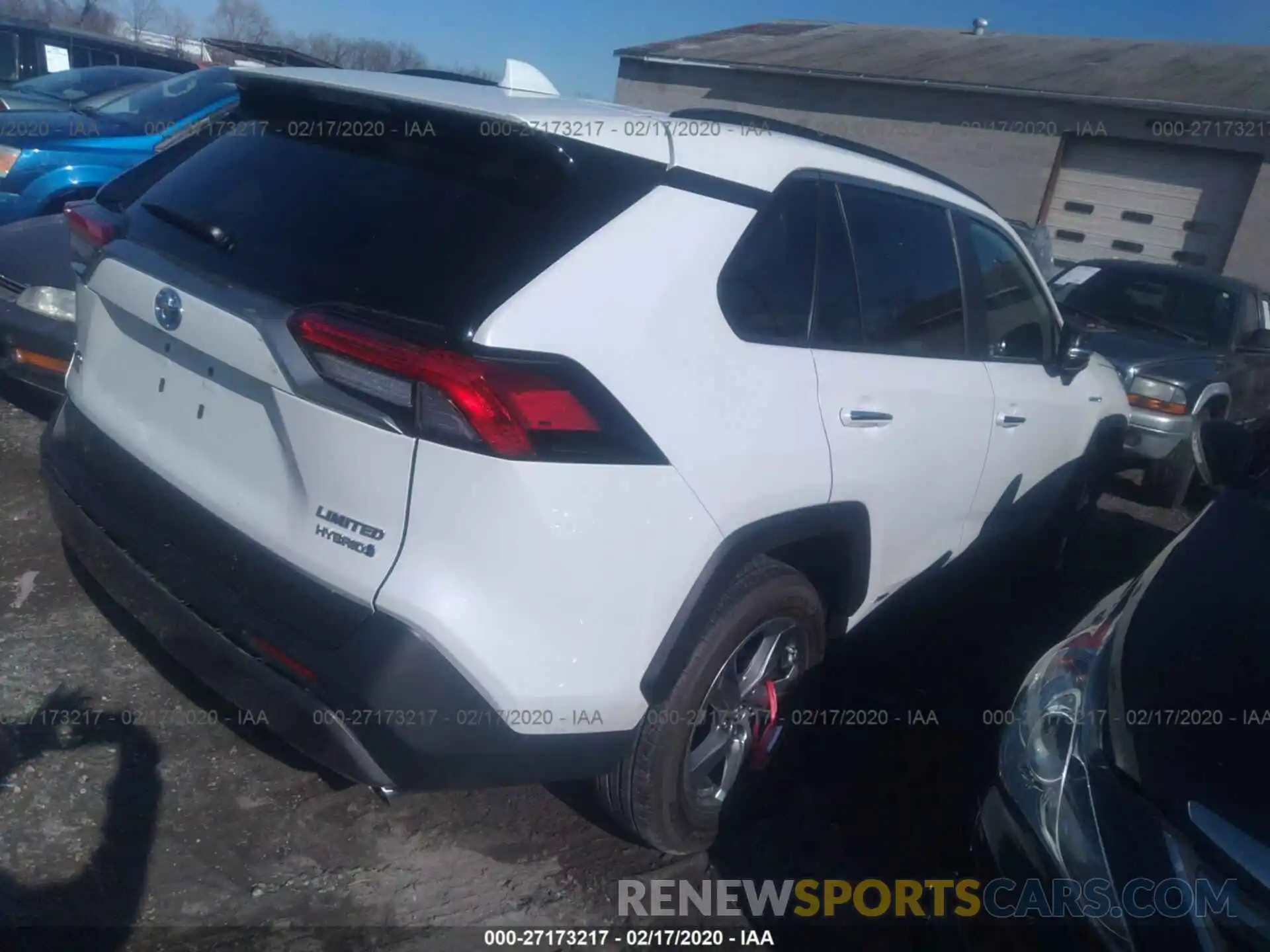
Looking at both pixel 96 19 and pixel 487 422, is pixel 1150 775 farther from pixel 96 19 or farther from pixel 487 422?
pixel 96 19

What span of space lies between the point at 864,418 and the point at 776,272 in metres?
0.52

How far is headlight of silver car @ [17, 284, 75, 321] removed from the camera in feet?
14.7

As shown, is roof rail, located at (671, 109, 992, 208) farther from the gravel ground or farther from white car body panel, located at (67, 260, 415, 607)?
the gravel ground

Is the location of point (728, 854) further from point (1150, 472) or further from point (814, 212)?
point (1150, 472)

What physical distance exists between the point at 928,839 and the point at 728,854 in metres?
0.68

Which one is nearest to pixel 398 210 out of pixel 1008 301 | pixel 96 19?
pixel 1008 301

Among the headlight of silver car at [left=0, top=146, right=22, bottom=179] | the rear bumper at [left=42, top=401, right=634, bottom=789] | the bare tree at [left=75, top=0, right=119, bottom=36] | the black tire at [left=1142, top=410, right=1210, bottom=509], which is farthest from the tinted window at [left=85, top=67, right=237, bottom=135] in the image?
the bare tree at [left=75, top=0, right=119, bottom=36]

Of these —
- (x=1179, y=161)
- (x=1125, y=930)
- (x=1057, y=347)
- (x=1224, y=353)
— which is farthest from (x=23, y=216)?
(x=1179, y=161)

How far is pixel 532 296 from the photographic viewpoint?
2111mm

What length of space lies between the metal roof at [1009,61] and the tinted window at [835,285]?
15.4 metres

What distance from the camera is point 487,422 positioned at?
80.8 inches

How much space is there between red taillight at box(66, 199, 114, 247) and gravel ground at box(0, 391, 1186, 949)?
138 cm

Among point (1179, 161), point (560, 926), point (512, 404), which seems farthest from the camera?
point (1179, 161)

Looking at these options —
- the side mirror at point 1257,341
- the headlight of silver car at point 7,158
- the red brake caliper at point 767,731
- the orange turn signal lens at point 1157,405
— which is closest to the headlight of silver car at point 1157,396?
the orange turn signal lens at point 1157,405
